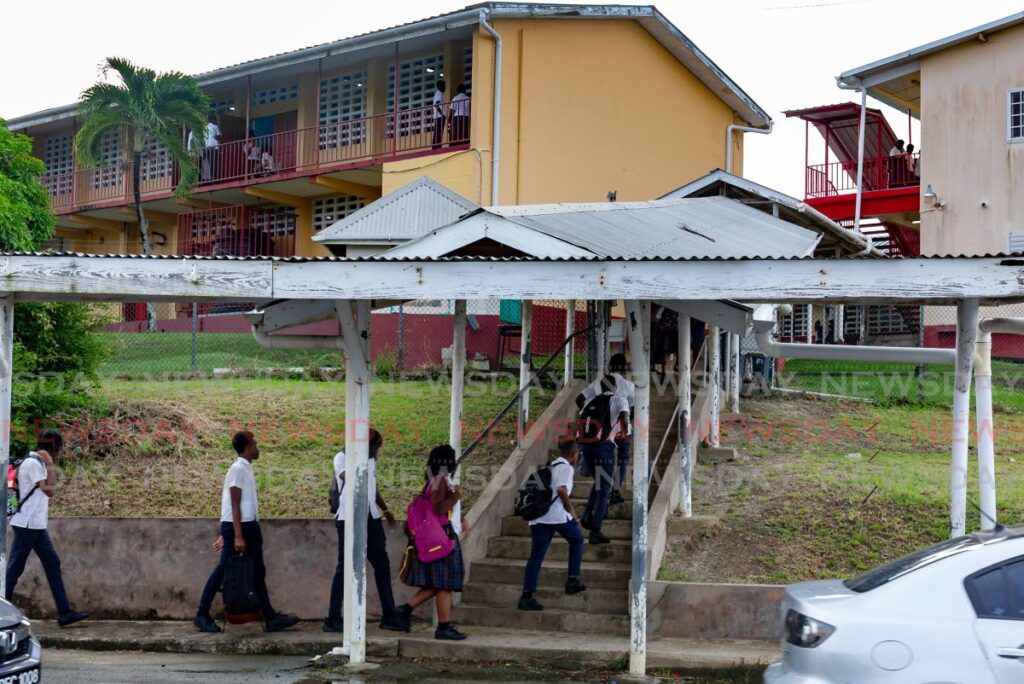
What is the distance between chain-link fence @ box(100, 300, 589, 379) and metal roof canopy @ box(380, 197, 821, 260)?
3269mm

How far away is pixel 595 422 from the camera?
11.4 metres

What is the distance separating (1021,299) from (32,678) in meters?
6.81

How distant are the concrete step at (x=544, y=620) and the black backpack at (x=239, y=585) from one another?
174cm

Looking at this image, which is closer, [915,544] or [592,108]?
[915,544]

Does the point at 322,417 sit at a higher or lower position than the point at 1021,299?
lower

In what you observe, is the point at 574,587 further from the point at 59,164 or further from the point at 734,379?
the point at 59,164

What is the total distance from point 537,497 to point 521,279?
238 cm

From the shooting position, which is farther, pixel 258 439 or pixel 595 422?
pixel 258 439

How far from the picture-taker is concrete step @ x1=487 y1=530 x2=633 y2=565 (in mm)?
10828

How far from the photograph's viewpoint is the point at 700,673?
8.91 m

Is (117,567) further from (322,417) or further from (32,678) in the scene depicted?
(322,417)

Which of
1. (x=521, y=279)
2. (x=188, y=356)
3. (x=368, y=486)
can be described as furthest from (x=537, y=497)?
(x=188, y=356)

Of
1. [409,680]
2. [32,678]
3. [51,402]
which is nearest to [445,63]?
[51,402]

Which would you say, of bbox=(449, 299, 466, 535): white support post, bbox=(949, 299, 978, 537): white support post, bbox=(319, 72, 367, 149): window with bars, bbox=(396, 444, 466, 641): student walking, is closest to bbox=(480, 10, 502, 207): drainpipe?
bbox=(319, 72, 367, 149): window with bars
